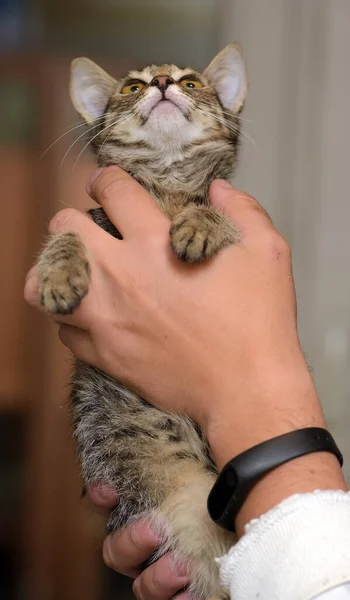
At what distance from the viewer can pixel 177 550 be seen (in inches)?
35.7

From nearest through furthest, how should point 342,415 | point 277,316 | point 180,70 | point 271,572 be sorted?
1. point 271,572
2. point 277,316
3. point 180,70
4. point 342,415

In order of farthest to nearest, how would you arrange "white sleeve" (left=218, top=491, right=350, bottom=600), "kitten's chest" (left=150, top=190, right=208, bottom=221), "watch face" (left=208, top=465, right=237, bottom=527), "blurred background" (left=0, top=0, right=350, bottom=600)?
"blurred background" (left=0, top=0, right=350, bottom=600)
"kitten's chest" (left=150, top=190, right=208, bottom=221)
"watch face" (left=208, top=465, right=237, bottom=527)
"white sleeve" (left=218, top=491, right=350, bottom=600)

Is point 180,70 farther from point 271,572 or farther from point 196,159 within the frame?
point 271,572

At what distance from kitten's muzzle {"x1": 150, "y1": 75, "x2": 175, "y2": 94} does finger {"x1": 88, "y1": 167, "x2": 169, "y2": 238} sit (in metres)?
0.21

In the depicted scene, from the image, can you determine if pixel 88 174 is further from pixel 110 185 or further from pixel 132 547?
pixel 132 547

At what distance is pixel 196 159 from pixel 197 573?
0.76 meters

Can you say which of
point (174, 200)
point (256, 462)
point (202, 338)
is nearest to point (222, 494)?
point (256, 462)

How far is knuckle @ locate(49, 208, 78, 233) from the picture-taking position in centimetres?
99

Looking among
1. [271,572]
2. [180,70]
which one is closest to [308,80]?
[180,70]

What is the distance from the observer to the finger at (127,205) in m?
0.92

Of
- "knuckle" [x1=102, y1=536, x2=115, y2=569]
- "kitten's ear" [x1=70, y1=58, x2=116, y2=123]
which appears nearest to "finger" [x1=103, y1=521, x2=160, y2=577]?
"knuckle" [x1=102, y1=536, x2=115, y2=569]

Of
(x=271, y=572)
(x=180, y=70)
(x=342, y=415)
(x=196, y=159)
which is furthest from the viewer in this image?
(x=342, y=415)

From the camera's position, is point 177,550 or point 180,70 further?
point 180,70

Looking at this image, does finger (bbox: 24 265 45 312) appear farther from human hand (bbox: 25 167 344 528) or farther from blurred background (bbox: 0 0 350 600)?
blurred background (bbox: 0 0 350 600)
